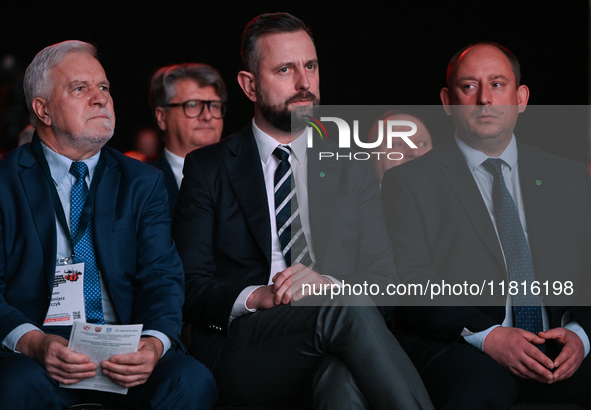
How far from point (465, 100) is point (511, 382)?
108 centimetres

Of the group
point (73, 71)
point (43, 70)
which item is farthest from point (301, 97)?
point (43, 70)

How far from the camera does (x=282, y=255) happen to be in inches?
90.4

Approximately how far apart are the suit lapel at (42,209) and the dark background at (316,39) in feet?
11.7

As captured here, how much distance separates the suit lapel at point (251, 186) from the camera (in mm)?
2248

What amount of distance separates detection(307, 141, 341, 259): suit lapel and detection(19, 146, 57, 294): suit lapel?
913 mm

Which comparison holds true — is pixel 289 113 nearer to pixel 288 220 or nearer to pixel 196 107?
Result: pixel 288 220

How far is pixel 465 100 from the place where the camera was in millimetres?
2416

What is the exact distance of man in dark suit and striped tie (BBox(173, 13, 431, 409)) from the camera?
183cm

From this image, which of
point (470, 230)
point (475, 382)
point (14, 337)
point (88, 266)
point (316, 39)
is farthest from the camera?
point (316, 39)

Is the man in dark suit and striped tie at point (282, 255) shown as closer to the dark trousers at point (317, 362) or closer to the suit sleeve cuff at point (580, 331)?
the dark trousers at point (317, 362)

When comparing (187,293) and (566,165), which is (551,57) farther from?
(187,293)

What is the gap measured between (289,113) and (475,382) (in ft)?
3.95

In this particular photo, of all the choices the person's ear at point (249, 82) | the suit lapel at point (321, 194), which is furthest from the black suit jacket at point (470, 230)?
the person's ear at point (249, 82)

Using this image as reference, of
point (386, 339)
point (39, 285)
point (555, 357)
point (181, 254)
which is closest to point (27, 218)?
point (39, 285)
